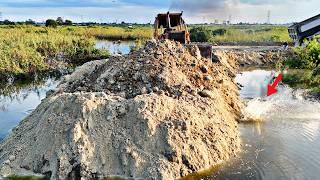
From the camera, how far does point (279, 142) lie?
14453mm

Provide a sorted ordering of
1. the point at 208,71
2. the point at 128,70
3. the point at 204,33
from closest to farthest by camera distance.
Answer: the point at 128,70
the point at 208,71
the point at 204,33

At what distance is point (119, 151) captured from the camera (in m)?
11.9

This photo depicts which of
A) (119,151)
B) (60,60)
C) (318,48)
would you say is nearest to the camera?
(119,151)

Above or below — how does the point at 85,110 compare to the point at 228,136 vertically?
above

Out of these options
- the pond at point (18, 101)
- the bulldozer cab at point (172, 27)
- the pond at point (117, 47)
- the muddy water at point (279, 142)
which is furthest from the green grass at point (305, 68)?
the pond at point (117, 47)

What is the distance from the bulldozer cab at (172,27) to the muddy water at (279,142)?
5971mm

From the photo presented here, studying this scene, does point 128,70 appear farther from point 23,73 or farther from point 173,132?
point 23,73

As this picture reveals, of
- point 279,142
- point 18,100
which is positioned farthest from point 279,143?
point 18,100

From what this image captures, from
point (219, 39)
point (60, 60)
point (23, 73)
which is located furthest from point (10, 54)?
point (219, 39)

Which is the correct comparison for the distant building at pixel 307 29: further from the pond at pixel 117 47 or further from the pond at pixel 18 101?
the pond at pixel 18 101

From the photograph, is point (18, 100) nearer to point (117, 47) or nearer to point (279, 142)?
point (279, 142)

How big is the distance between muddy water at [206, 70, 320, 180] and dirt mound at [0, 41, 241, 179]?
626 mm

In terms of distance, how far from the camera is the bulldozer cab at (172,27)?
84.4 feet

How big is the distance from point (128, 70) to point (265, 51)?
24478mm
